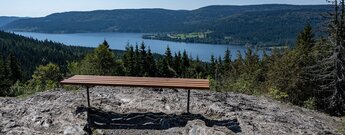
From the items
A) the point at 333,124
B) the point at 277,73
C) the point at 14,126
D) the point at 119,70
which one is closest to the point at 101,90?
the point at 14,126

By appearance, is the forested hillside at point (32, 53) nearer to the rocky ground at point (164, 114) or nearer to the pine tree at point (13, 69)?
the pine tree at point (13, 69)

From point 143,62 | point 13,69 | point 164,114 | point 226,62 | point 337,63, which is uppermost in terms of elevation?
point 337,63

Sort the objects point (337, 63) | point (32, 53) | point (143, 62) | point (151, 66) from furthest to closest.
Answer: point (32, 53)
point (151, 66)
point (143, 62)
point (337, 63)

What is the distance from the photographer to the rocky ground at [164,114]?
23.4 ft

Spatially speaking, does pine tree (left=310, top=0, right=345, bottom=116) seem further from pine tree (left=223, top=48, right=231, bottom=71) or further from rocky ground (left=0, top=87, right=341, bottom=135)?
pine tree (left=223, top=48, right=231, bottom=71)

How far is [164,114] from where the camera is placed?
8.44m

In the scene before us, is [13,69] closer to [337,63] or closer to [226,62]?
[226,62]

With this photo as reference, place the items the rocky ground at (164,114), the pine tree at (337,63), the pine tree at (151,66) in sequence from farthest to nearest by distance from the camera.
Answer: the pine tree at (151,66) < the pine tree at (337,63) < the rocky ground at (164,114)

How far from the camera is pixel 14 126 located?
6902 mm

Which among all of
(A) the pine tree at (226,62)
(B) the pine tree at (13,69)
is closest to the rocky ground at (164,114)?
(A) the pine tree at (226,62)

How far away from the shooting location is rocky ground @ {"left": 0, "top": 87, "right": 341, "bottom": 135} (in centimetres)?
712

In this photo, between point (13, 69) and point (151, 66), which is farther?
point (151, 66)

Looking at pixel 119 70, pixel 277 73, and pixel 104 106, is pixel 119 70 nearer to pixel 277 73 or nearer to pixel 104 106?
pixel 277 73

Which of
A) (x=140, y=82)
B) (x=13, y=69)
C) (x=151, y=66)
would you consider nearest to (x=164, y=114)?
(x=140, y=82)
